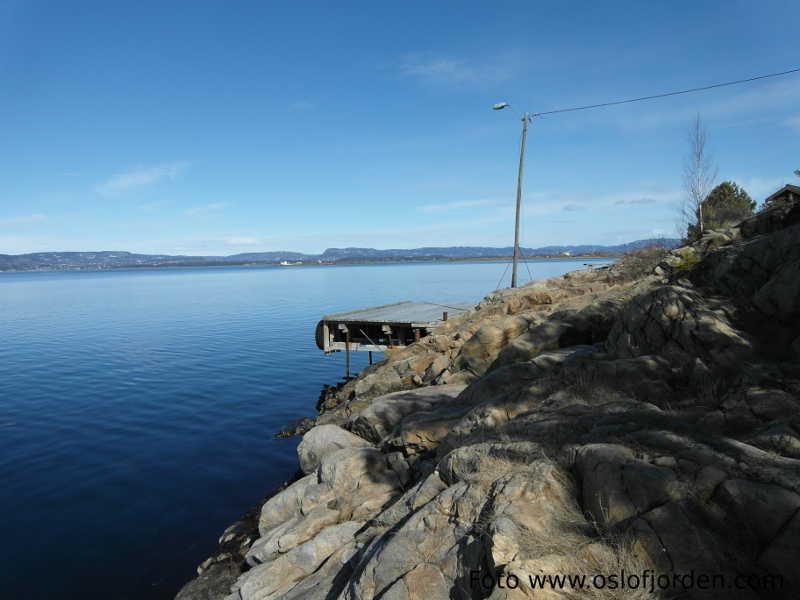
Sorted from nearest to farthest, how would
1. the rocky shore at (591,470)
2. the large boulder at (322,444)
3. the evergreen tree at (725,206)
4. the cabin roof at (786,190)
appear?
the rocky shore at (591,470) < the large boulder at (322,444) < the cabin roof at (786,190) < the evergreen tree at (725,206)

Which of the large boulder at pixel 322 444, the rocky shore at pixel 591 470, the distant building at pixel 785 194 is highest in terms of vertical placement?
the distant building at pixel 785 194

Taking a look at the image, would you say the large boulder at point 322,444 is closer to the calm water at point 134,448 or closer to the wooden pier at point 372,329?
the calm water at point 134,448

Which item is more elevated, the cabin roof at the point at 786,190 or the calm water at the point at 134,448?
the cabin roof at the point at 786,190

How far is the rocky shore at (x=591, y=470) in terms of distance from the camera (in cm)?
512

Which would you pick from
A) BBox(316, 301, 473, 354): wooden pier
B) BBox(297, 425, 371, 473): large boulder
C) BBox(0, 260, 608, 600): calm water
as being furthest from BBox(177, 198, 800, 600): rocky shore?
BBox(316, 301, 473, 354): wooden pier

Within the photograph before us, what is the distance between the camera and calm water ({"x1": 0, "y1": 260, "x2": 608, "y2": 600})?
42.6ft

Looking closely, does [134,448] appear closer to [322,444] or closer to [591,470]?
[322,444]

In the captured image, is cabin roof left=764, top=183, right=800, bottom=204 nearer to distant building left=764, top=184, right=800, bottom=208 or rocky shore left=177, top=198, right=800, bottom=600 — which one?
distant building left=764, top=184, right=800, bottom=208

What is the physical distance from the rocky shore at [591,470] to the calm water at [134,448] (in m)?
2.50

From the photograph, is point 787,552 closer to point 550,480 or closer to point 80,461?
point 550,480

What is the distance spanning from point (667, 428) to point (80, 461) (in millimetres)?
20647

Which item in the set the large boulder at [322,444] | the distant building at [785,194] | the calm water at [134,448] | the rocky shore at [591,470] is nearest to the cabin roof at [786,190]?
the distant building at [785,194]

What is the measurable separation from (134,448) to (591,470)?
773 inches

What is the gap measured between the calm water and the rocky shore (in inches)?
98.5
